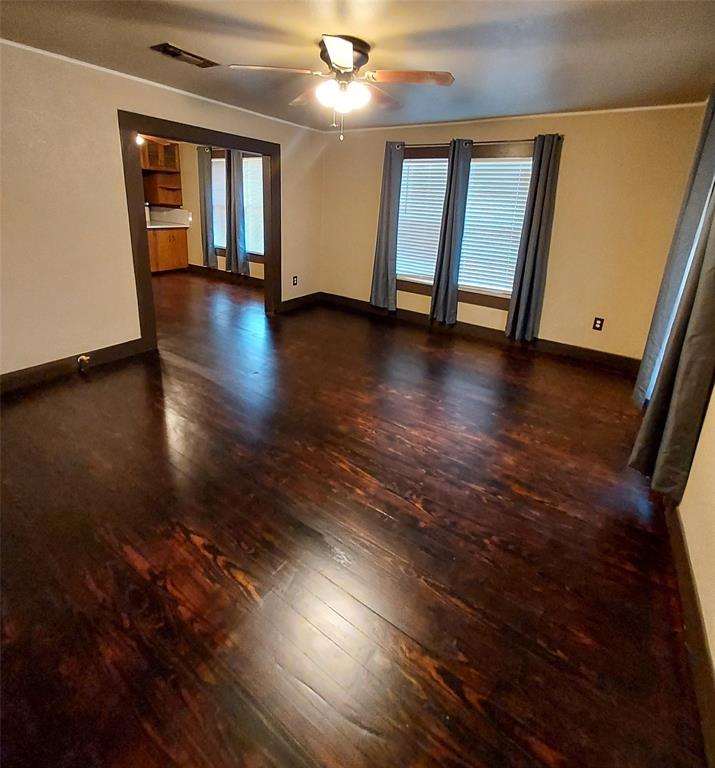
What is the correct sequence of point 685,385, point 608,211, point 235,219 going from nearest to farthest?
point 685,385 → point 608,211 → point 235,219

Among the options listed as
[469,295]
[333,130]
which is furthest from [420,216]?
[333,130]

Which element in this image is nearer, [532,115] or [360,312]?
[532,115]

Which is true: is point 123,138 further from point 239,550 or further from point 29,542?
point 239,550

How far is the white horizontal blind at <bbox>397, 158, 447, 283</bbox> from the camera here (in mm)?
4977

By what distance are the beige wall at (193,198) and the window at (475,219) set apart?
290cm

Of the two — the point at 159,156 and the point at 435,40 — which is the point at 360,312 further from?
the point at 159,156

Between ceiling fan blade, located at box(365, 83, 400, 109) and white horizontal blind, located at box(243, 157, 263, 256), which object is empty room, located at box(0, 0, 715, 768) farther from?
white horizontal blind, located at box(243, 157, 263, 256)

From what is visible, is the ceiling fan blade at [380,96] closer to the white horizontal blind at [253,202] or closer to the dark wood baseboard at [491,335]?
the dark wood baseboard at [491,335]

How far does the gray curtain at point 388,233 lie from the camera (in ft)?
16.8

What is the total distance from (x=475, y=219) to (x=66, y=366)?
4246mm

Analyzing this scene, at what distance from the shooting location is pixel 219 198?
23.5 ft

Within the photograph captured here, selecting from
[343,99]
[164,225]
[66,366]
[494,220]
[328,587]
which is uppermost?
[343,99]

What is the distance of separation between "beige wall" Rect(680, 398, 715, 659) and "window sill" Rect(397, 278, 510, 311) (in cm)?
302

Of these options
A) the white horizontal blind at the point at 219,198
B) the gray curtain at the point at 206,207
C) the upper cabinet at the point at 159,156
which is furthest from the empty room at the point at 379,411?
the upper cabinet at the point at 159,156
